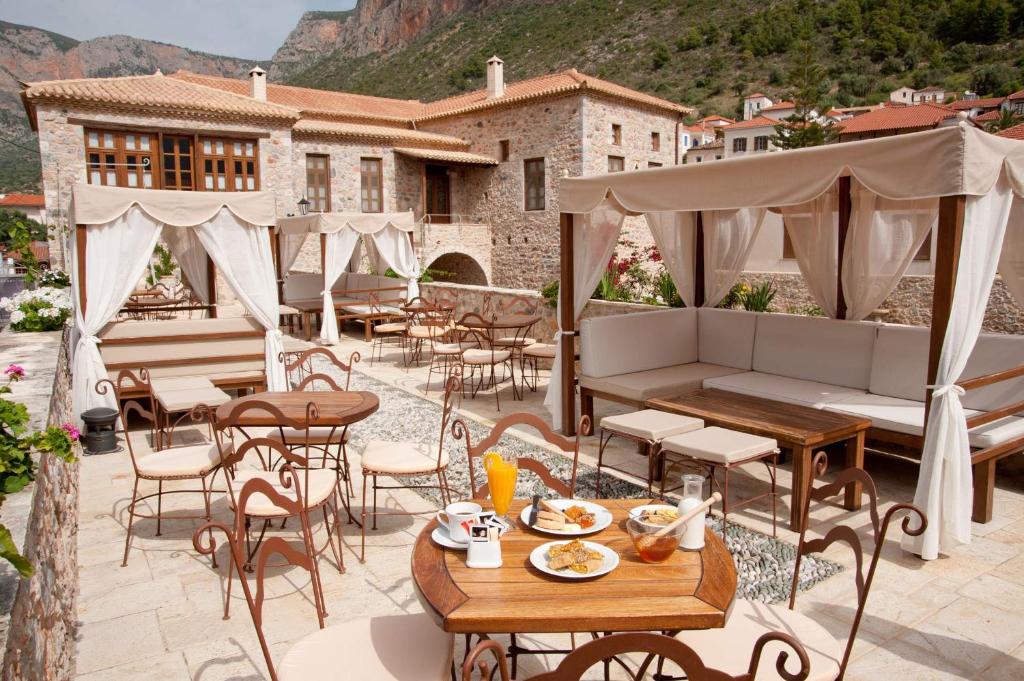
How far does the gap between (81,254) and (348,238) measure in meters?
5.41

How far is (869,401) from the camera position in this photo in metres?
4.54

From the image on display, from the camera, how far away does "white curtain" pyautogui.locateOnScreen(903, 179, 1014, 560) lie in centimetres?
345

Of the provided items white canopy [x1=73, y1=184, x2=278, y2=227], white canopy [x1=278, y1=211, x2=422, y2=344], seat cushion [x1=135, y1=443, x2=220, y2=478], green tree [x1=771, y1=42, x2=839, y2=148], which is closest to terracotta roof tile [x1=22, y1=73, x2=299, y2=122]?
white canopy [x1=278, y1=211, x2=422, y2=344]

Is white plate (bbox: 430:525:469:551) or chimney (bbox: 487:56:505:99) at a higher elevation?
chimney (bbox: 487:56:505:99)

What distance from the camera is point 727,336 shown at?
592 cm

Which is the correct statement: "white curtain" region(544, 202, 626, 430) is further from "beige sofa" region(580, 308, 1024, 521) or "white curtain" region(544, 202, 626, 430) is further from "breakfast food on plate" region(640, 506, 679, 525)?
"breakfast food on plate" region(640, 506, 679, 525)

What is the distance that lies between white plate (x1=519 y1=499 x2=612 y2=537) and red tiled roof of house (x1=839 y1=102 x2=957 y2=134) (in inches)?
1312

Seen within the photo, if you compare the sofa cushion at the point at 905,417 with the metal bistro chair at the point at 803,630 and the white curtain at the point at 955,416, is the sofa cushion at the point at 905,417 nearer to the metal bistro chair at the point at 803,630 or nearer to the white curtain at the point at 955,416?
the white curtain at the point at 955,416

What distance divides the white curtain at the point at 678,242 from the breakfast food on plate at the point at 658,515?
440 cm

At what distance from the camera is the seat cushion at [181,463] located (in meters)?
3.51

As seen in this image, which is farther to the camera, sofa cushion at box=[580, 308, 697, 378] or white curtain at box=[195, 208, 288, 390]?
white curtain at box=[195, 208, 288, 390]

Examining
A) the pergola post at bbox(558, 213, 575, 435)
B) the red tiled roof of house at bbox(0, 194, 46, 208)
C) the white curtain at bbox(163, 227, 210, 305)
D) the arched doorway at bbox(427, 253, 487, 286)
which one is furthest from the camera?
the red tiled roof of house at bbox(0, 194, 46, 208)

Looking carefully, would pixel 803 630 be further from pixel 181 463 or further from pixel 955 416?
pixel 181 463

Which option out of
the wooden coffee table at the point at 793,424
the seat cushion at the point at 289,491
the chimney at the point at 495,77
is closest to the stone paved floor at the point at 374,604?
the wooden coffee table at the point at 793,424
